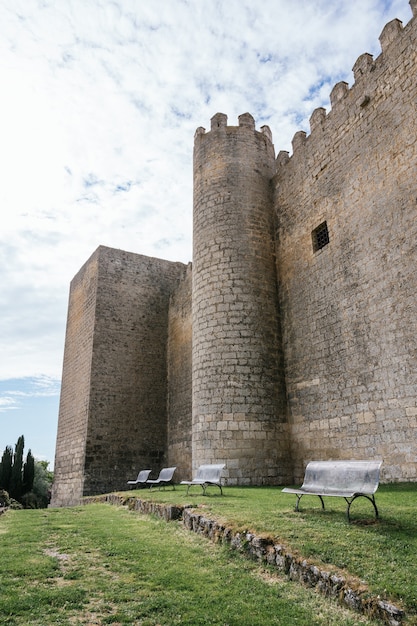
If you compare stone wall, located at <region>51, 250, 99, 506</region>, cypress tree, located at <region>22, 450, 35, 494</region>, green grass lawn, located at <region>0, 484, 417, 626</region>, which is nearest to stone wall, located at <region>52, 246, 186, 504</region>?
stone wall, located at <region>51, 250, 99, 506</region>

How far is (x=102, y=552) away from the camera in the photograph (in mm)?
4977

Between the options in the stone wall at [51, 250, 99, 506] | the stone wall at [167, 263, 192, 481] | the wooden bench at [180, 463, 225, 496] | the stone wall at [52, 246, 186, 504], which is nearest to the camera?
the wooden bench at [180, 463, 225, 496]

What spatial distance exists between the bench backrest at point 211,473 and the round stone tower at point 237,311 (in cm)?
174

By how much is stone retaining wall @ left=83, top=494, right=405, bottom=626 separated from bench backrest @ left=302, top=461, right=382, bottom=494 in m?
1.36

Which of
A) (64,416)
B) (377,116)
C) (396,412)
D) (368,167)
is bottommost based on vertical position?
(396,412)

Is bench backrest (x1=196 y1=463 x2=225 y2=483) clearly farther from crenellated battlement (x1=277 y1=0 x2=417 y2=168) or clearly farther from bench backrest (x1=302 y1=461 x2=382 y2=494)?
crenellated battlement (x1=277 y1=0 x2=417 y2=168)

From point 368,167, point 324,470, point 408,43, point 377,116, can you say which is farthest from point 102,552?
point 408,43

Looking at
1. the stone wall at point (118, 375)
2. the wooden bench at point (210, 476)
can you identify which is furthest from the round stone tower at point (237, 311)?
the stone wall at point (118, 375)

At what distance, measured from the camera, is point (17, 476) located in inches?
990

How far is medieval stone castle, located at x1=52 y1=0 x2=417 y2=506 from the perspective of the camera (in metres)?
8.70

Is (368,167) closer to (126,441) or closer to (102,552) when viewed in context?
(102,552)

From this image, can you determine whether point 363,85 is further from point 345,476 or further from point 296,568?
point 296,568

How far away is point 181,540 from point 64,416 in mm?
15549

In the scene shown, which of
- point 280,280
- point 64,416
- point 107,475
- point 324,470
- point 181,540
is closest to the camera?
point 181,540
